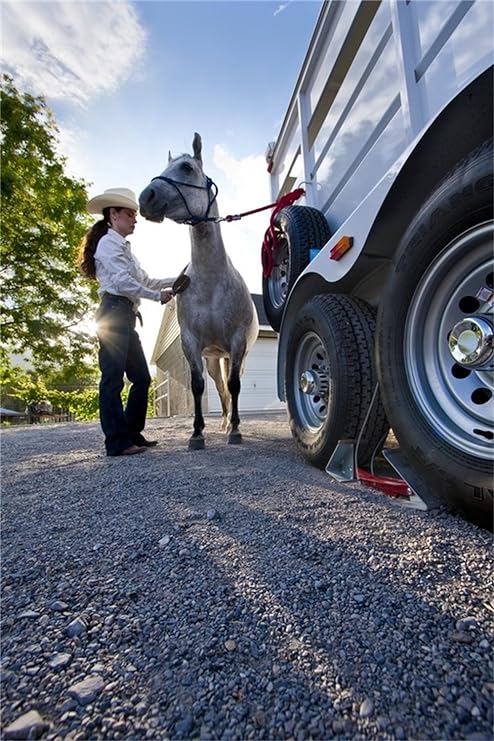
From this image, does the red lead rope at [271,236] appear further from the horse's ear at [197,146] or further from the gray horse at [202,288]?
the horse's ear at [197,146]

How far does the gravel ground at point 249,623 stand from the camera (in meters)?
0.55

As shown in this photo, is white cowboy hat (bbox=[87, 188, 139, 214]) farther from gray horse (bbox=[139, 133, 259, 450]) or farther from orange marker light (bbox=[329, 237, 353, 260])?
orange marker light (bbox=[329, 237, 353, 260])

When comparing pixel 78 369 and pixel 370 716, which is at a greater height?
pixel 78 369

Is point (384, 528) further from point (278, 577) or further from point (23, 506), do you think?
point (23, 506)

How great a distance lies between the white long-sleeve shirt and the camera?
2.91 m

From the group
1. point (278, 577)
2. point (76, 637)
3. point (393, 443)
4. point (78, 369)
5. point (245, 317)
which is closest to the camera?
point (76, 637)

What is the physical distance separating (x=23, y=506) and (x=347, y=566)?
56.7 inches

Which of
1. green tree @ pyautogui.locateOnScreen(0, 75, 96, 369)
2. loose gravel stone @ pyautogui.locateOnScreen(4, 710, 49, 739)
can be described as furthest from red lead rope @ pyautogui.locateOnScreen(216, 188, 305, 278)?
green tree @ pyautogui.locateOnScreen(0, 75, 96, 369)

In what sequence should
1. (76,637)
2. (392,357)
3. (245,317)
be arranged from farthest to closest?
(245,317), (392,357), (76,637)

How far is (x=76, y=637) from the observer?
73 centimetres

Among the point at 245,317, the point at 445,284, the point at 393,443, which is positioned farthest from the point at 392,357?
the point at 245,317

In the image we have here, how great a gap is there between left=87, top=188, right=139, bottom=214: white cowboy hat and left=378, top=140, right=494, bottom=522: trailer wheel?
103 inches

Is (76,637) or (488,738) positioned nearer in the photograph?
(488,738)

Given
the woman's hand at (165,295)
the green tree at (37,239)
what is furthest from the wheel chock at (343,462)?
the green tree at (37,239)
